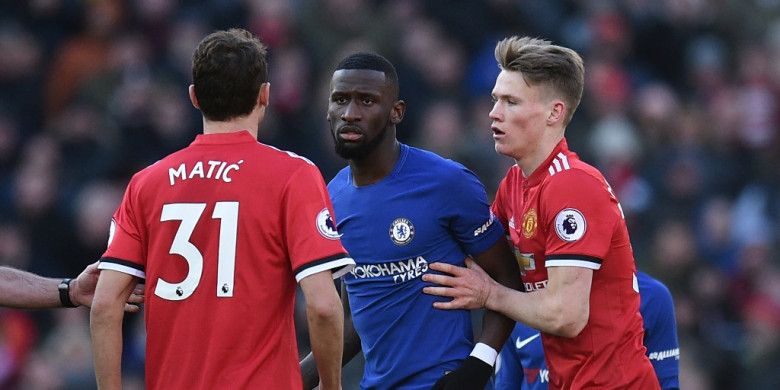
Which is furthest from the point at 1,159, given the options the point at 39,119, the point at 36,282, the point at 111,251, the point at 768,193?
the point at 768,193

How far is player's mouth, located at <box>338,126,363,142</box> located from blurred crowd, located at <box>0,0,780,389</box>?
176 inches

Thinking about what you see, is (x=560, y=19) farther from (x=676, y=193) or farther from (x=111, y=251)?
(x=111, y=251)

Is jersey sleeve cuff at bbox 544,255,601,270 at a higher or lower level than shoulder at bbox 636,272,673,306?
higher

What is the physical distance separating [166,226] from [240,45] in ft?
2.40

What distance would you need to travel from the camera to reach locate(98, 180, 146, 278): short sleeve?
513 cm

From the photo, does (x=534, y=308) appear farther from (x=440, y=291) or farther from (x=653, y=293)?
(x=653, y=293)

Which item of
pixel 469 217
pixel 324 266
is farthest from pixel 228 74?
pixel 469 217

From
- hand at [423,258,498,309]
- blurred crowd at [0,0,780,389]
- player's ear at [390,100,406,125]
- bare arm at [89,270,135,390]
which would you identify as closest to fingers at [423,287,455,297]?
hand at [423,258,498,309]

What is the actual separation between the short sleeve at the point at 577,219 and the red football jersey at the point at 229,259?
98 centimetres

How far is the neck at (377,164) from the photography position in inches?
237

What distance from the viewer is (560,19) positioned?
14.4 metres

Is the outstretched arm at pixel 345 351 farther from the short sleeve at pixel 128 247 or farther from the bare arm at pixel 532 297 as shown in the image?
the short sleeve at pixel 128 247

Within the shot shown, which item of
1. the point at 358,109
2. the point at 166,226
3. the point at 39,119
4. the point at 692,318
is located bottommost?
the point at 692,318

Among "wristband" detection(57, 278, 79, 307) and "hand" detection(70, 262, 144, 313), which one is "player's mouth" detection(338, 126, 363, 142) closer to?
"hand" detection(70, 262, 144, 313)
